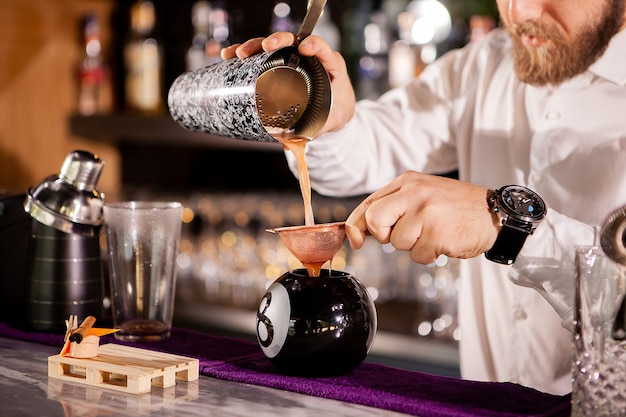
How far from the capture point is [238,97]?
1354 mm

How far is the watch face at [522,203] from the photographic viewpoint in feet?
4.15

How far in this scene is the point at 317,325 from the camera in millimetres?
1239

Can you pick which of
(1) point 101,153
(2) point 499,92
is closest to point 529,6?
(2) point 499,92

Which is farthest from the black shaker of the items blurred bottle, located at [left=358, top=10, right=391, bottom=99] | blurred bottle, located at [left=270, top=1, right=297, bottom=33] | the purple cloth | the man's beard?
blurred bottle, located at [left=270, top=1, right=297, bottom=33]

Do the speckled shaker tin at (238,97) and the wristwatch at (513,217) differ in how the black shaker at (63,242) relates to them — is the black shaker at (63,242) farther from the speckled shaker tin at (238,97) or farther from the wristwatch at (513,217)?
the wristwatch at (513,217)

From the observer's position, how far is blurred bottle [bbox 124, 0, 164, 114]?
11.1ft

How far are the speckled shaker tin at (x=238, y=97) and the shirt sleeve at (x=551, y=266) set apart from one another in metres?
0.42

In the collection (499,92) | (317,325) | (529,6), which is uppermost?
(529,6)

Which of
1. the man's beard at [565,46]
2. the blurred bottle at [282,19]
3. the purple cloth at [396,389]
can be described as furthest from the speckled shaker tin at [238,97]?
the blurred bottle at [282,19]

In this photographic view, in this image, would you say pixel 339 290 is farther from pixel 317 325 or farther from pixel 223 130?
pixel 223 130

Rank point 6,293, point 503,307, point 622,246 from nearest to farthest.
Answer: point 622,246 → point 6,293 → point 503,307

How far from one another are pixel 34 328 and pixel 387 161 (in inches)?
37.8

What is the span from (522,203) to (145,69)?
7.76 ft

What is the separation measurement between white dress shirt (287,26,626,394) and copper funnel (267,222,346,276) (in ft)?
1.48
